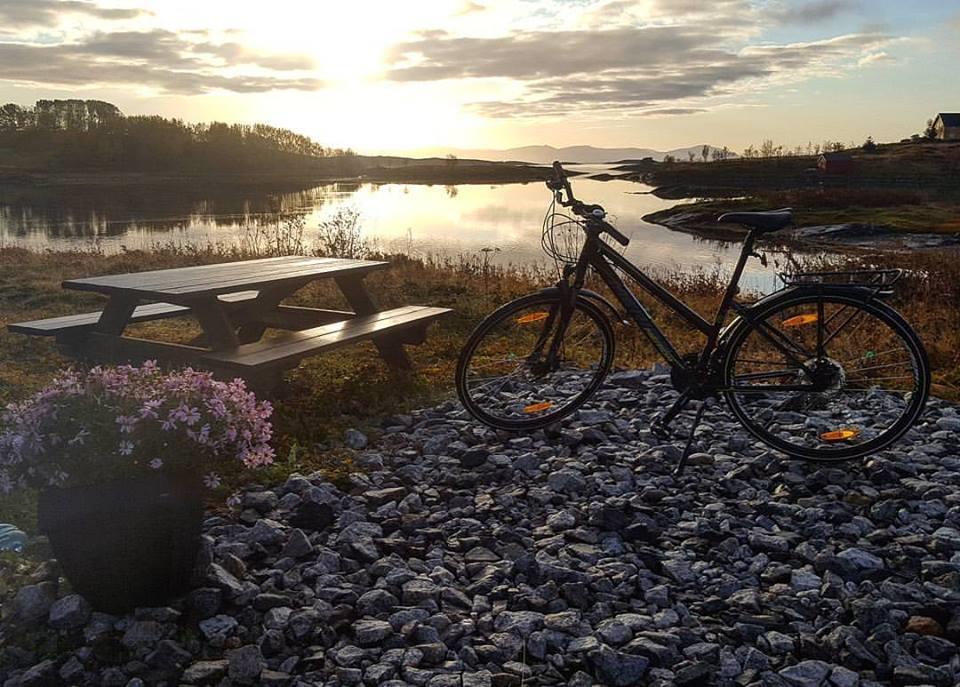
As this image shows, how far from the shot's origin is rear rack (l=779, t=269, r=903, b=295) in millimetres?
4504

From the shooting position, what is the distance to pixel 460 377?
5.36 m

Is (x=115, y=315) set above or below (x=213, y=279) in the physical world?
below

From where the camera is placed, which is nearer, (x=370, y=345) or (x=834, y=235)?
(x=370, y=345)

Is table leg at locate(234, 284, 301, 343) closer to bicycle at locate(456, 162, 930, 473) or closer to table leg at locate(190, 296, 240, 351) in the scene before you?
table leg at locate(190, 296, 240, 351)

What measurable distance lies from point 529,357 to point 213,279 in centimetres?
273

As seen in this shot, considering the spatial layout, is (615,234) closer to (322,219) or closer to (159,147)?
(322,219)

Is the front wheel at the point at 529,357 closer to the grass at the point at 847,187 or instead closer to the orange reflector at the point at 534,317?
the orange reflector at the point at 534,317

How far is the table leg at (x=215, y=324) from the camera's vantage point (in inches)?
219

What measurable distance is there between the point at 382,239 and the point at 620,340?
2172 cm

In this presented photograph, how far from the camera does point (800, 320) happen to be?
15.5ft

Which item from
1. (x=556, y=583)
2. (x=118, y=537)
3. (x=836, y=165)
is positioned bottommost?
(x=556, y=583)

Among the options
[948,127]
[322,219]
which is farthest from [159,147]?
[948,127]

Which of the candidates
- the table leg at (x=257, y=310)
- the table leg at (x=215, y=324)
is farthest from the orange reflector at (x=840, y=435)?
the table leg at (x=257, y=310)

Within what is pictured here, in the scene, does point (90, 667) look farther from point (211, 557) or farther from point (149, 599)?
point (211, 557)
